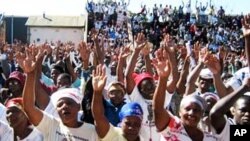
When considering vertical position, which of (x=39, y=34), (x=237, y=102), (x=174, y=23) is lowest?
(x=39, y=34)

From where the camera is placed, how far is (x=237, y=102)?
4.35m

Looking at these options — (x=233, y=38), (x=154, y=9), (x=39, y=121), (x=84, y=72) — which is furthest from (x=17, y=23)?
(x=39, y=121)

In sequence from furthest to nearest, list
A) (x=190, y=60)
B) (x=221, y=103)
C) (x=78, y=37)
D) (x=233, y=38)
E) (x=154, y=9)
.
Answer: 1. (x=78, y=37)
2. (x=154, y=9)
3. (x=233, y=38)
4. (x=190, y=60)
5. (x=221, y=103)

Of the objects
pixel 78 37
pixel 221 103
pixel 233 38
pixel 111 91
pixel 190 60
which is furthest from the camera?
pixel 78 37

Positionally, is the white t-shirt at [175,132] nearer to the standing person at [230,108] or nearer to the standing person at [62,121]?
→ the standing person at [230,108]

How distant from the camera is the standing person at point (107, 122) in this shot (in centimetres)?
442

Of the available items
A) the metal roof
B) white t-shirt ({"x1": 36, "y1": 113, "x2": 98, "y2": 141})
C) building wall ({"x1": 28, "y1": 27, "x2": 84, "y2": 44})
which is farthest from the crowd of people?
the metal roof

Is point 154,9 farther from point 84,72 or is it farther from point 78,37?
point 84,72

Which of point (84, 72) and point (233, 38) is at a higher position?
point (84, 72)

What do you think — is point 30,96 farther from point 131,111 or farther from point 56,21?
point 56,21

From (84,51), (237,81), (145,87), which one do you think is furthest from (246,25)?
(84,51)

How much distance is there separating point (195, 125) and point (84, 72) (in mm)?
3208

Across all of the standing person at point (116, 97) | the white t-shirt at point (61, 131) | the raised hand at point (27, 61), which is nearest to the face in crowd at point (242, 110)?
the white t-shirt at point (61, 131)

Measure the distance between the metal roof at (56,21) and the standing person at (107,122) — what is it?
41.0m
